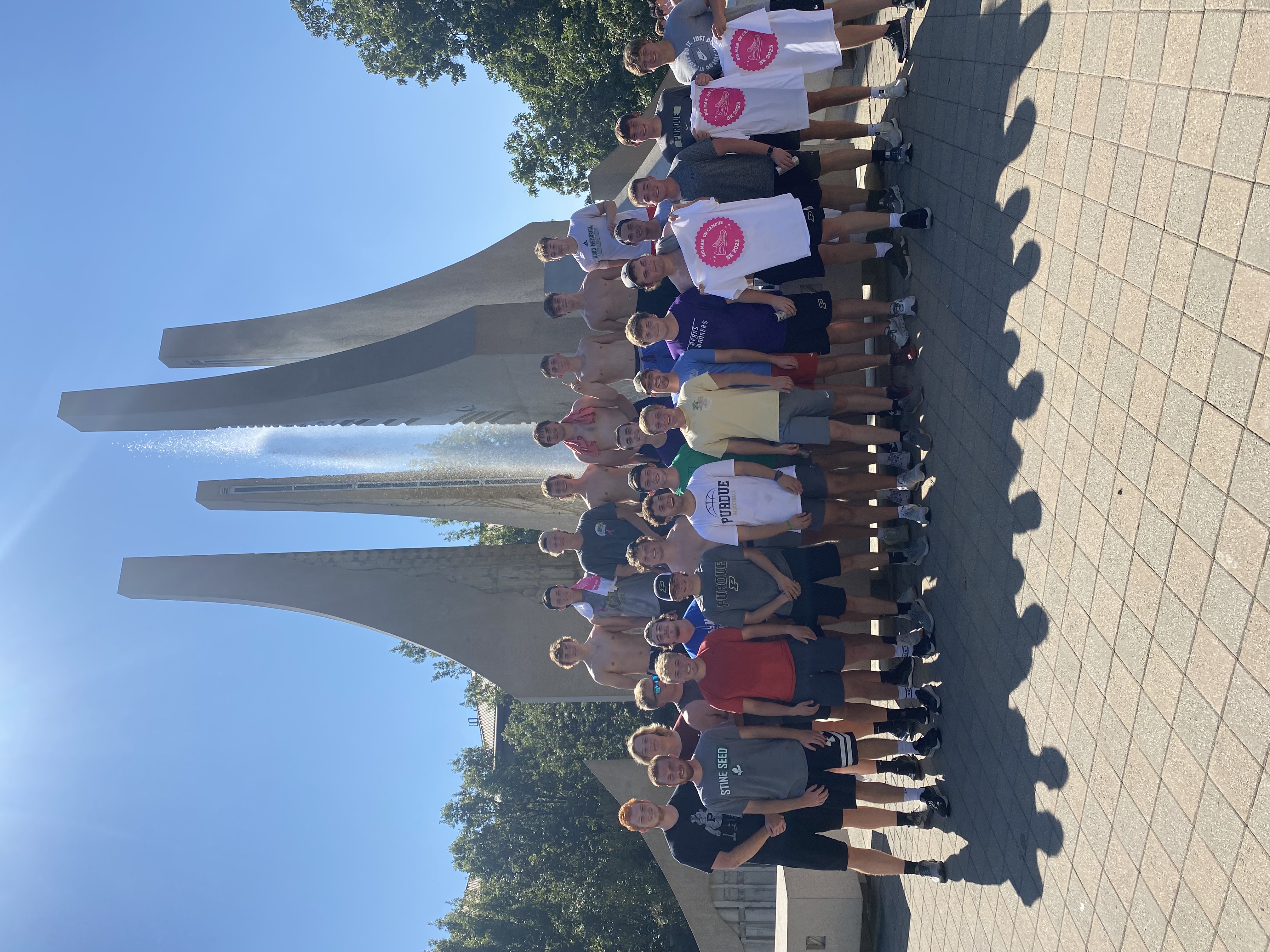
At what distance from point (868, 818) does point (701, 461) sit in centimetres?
276

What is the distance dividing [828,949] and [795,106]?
7.26 meters

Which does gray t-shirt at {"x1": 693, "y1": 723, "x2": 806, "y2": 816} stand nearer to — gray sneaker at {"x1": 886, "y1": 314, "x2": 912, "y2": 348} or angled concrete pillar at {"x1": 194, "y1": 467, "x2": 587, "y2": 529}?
gray sneaker at {"x1": 886, "y1": 314, "x2": 912, "y2": 348}

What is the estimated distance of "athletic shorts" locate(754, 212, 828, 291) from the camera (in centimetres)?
641

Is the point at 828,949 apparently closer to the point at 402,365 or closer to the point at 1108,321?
the point at 1108,321

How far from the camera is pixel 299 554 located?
10664 millimetres

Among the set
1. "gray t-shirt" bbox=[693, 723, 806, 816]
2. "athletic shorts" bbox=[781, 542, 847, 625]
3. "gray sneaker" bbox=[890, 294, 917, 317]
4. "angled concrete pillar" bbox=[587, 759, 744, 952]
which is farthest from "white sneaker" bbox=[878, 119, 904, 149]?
"angled concrete pillar" bbox=[587, 759, 744, 952]

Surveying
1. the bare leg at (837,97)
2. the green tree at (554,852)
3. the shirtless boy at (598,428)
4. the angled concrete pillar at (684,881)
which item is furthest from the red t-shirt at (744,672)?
the green tree at (554,852)

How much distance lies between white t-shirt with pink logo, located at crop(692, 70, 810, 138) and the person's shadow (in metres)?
0.96

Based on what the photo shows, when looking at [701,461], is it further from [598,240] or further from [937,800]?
[937,800]

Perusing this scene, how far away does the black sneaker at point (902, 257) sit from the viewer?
675 cm

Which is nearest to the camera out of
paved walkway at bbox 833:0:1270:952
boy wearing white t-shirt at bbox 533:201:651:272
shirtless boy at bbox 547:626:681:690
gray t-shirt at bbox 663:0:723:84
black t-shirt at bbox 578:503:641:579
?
paved walkway at bbox 833:0:1270:952

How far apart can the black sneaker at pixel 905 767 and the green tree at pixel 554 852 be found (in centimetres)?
1598

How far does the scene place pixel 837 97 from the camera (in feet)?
23.4

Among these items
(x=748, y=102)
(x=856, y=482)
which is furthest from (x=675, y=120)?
(x=856, y=482)
